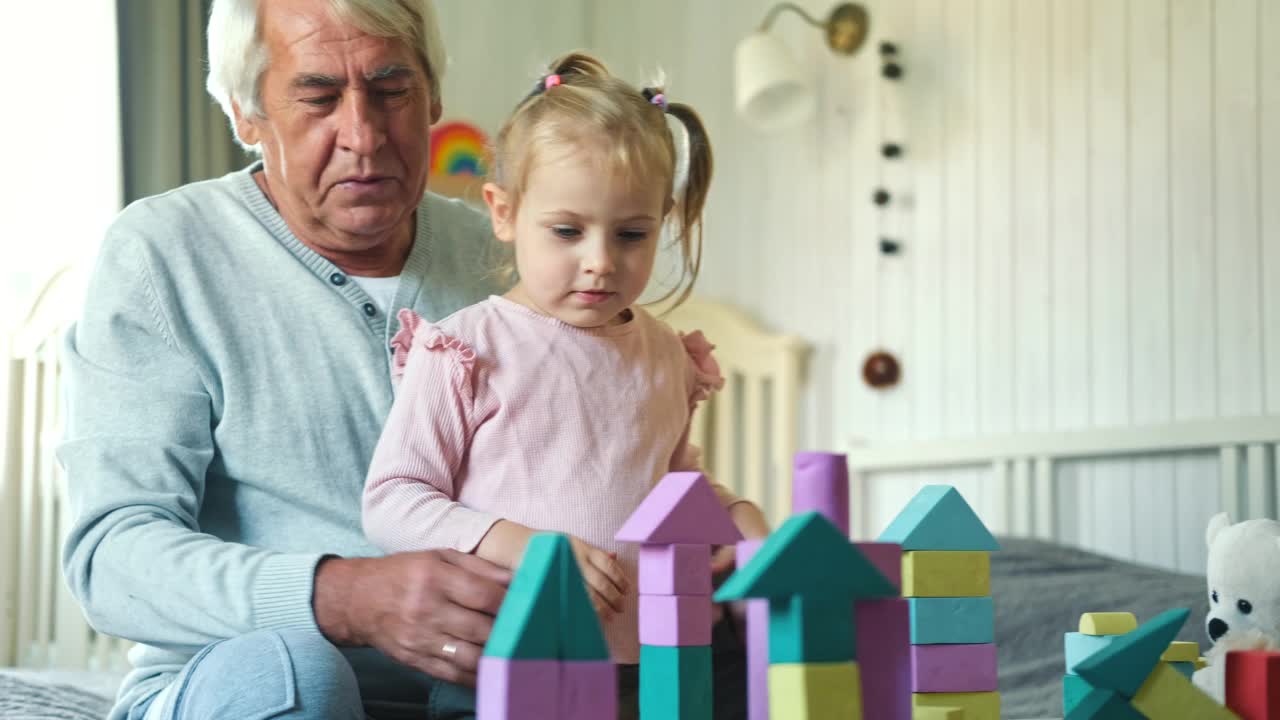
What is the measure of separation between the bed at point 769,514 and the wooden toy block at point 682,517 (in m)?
0.97

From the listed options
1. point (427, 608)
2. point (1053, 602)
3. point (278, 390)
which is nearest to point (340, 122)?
point (278, 390)

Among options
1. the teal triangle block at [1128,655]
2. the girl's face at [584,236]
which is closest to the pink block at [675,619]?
the teal triangle block at [1128,655]

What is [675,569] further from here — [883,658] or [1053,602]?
[1053,602]

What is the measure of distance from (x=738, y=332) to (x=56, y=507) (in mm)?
1726

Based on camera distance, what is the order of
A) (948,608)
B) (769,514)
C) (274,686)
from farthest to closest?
(769,514) < (274,686) < (948,608)

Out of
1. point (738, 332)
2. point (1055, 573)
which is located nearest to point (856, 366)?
point (738, 332)

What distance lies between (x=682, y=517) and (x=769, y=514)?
9.21ft

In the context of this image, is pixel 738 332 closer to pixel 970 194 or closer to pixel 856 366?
pixel 856 366

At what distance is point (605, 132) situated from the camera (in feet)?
3.83

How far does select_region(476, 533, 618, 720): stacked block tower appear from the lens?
588mm

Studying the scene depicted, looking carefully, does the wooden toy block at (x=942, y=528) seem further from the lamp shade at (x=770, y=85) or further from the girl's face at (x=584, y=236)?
the lamp shade at (x=770, y=85)

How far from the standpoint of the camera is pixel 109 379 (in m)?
1.22

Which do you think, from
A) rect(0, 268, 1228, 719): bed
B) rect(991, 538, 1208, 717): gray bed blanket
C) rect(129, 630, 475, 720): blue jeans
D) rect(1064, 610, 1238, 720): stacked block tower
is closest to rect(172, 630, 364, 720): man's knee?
rect(129, 630, 475, 720): blue jeans

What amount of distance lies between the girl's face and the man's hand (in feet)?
0.94
